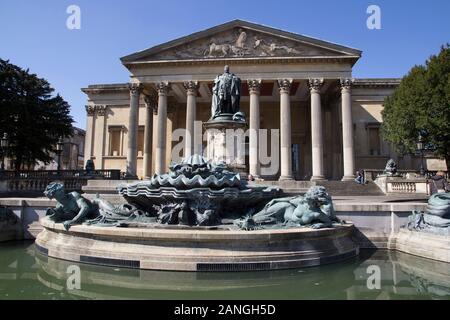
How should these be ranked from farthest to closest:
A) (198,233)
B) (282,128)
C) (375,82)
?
1. (375,82)
2. (282,128)
3. (198,233)

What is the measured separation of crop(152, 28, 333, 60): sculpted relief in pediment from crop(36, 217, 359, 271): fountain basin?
2933 cm

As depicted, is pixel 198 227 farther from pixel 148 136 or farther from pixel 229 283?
pixel 148 136

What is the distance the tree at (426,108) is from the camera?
84.9 ft

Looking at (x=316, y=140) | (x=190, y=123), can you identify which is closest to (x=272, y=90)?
(x=316, y=140)

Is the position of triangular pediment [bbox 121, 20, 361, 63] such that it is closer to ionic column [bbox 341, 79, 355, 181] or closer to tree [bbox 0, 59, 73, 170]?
ionic column [bbox 341, 79, 355, 181]

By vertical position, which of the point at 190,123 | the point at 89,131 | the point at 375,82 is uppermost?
the point at 375,82

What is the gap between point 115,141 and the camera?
4512cm

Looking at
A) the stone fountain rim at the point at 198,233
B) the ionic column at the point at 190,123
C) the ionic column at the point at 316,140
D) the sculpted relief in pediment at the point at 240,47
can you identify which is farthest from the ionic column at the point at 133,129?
the stone fountain rim at the point at 198,233

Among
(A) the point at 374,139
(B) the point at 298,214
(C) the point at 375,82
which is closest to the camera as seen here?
(B) the point at 298,214

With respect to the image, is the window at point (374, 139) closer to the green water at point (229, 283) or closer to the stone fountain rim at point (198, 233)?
the green water at point (229, 283)

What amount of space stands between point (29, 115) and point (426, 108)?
114ft

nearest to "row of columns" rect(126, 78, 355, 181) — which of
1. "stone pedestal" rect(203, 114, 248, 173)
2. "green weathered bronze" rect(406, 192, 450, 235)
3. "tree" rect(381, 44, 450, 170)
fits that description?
"tree" rect(381, 44, 450, 170)

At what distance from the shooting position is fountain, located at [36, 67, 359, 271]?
21.6ft

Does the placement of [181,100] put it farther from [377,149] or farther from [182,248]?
[182,248]
